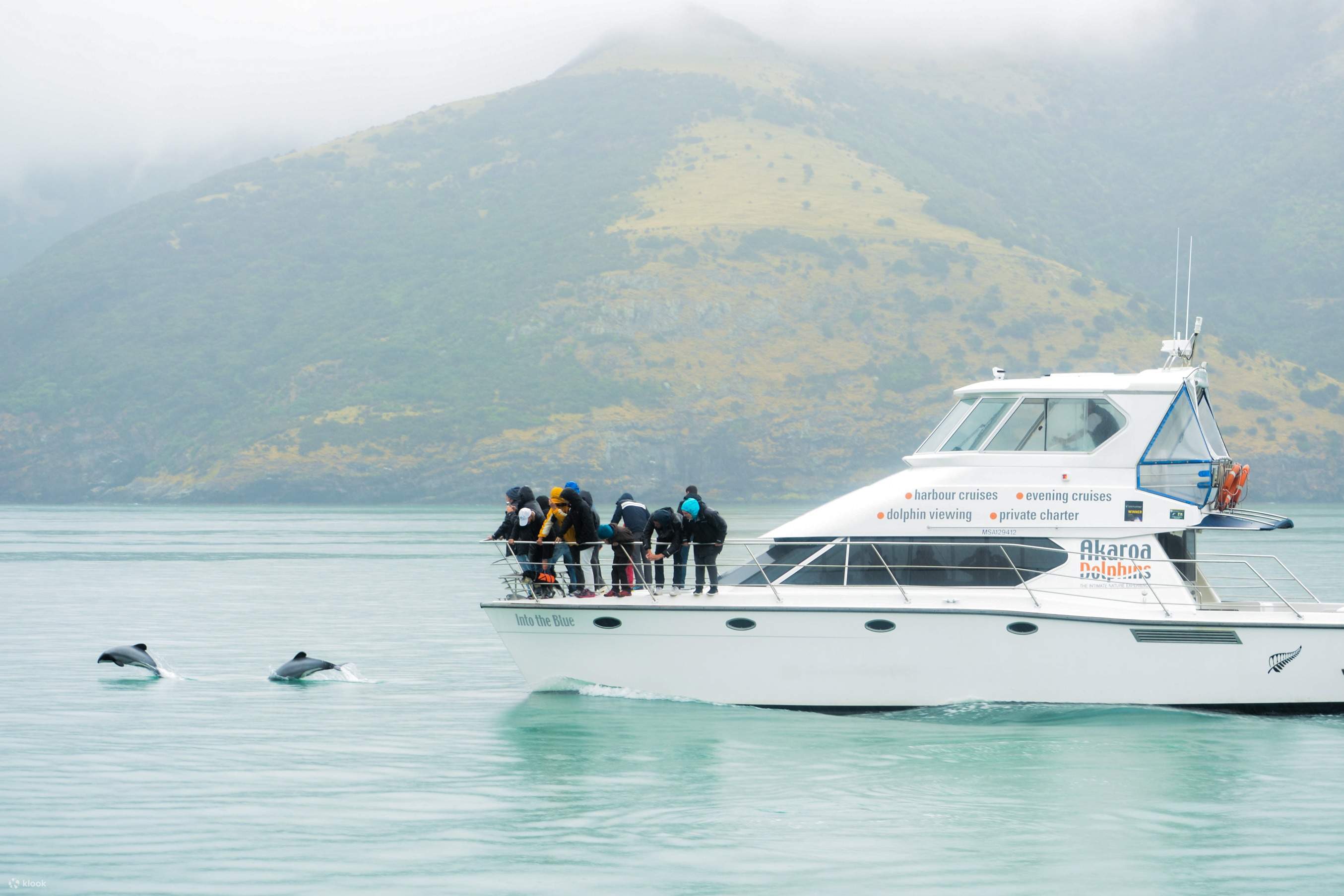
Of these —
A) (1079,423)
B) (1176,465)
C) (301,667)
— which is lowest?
(301,667)

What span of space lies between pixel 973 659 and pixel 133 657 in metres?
12.6

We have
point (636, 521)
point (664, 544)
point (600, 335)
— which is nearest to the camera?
point (664, 544)

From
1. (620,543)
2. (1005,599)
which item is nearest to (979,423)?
(1005,599)

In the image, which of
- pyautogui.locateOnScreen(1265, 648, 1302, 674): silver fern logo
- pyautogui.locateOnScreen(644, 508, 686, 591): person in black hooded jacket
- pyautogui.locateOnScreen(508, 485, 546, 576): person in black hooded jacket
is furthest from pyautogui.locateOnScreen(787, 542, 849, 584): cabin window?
pyautogui.locateOnScreen(1265, 648, 1302, 674): silver fern logo

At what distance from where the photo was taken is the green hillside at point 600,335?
137m

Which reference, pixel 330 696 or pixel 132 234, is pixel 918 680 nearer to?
pixel 330 696

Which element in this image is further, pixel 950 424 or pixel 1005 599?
pixel 950 424

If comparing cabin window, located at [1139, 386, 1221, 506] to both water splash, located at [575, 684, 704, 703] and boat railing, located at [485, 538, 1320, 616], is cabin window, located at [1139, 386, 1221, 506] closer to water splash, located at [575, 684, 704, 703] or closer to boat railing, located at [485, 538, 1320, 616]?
boat railing, located at [485, 538, 1320, 616]

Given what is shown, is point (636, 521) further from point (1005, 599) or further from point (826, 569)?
point (1005, 599)

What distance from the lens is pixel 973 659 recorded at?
1566 cm

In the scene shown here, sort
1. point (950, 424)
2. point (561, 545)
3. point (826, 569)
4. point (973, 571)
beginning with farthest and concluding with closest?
point (950, 424)
point (561, 545)
point (826, 569)
point (973, 571)

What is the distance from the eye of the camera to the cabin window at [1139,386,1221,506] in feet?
54.7

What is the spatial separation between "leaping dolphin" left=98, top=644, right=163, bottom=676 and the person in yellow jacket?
Answer: 7871mm

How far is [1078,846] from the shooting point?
40.0 ft
